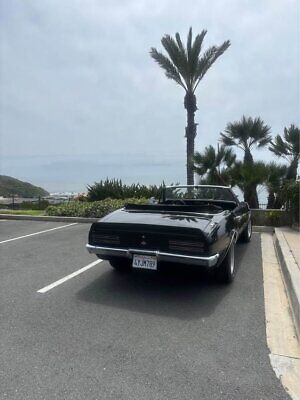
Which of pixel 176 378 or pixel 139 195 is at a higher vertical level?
pixel 139 195

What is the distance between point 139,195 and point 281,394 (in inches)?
492

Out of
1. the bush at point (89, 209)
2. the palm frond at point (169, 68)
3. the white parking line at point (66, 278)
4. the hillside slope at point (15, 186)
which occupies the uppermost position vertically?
the palm frond at point (169, 68)

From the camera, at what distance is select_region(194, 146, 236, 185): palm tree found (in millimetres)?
13555

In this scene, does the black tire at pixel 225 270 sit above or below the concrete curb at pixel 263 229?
below

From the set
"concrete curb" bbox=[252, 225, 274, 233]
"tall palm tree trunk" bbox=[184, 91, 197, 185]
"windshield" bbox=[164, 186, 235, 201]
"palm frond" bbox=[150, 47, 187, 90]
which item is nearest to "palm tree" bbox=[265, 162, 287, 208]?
"concrete curb" bbox=[252, 225, 274, 233]

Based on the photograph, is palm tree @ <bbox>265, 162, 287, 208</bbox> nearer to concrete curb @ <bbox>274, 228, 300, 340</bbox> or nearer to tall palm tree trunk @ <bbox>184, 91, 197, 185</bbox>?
concrete curb @ <bbox>274, 228, 300, 340</bbox>

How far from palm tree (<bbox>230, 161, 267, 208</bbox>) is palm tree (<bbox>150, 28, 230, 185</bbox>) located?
6076 mm

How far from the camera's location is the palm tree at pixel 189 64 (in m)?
18.2

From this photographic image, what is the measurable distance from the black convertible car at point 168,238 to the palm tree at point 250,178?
6.47 metres

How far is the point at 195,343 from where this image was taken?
339 cm

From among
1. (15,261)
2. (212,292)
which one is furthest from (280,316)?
(15,261)

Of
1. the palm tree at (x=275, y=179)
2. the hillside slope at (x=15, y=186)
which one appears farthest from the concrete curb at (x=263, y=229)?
the hillside slope at (x=15, y=186)

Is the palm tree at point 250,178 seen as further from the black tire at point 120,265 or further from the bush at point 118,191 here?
the black tire at point 120,265

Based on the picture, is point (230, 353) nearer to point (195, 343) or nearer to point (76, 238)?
point (195, 343)
